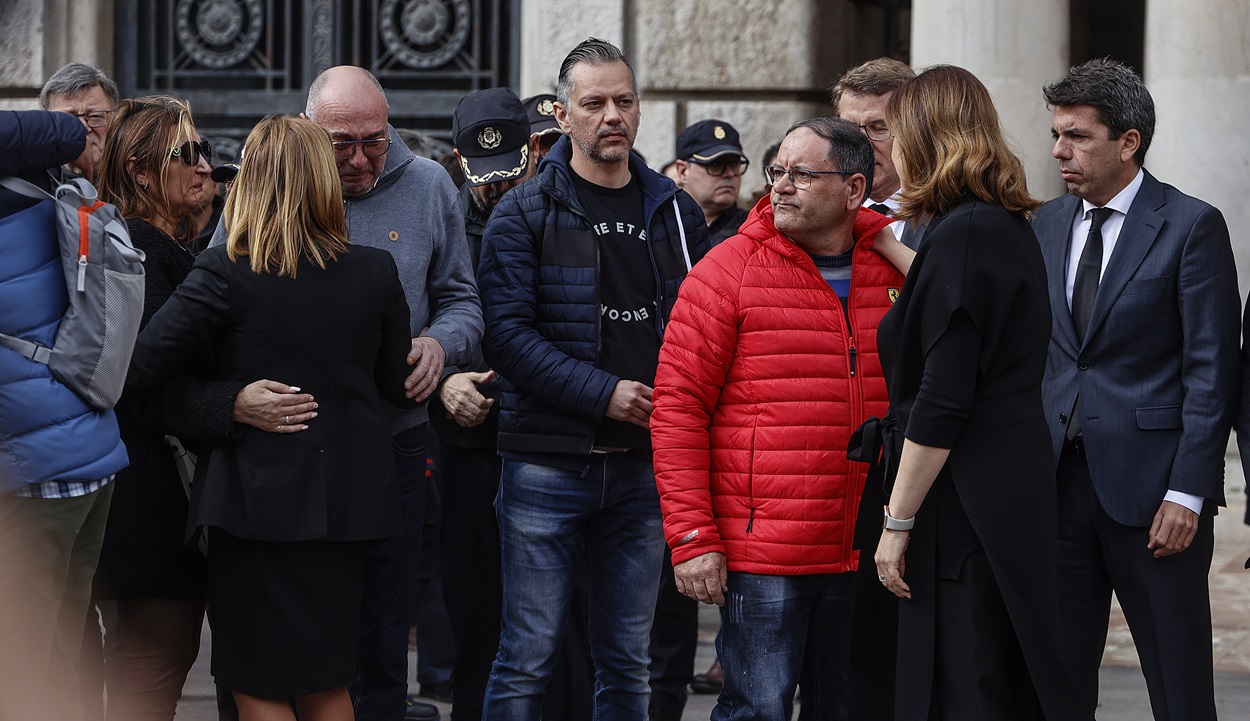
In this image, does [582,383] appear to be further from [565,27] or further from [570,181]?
[565,27]

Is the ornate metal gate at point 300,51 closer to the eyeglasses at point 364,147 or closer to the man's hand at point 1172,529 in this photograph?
the eyeglasses at point 364,147

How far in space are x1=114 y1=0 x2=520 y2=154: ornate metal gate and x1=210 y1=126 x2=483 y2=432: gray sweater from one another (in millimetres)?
3560

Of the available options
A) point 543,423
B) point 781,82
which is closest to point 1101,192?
point 543,423

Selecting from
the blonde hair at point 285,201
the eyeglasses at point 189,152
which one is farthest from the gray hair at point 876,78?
the eyeglasses at point 189,152

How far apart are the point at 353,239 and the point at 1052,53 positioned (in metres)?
3.79

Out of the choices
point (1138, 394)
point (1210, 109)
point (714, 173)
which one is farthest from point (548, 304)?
point (1210, 109)

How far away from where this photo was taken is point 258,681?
3.70 m

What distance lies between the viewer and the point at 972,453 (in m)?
3.42

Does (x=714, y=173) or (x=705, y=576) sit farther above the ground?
(x=714, y=173)

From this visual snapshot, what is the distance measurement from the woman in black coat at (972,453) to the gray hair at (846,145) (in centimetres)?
25

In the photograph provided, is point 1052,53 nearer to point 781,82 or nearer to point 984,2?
point 984,2

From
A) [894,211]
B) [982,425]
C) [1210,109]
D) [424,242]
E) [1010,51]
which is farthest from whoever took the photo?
[1010,51]

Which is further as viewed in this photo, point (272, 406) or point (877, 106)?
point (877, 106)

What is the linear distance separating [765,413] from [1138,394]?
1.02m
